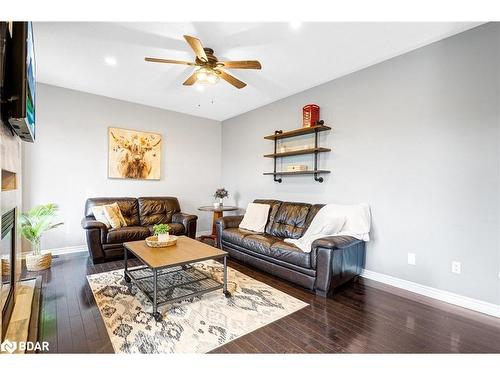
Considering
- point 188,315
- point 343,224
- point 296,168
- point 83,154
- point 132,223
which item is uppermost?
point 83,154

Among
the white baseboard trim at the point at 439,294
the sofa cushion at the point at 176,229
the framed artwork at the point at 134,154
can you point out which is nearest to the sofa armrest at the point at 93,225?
the sofa cushion at the point at 176,229

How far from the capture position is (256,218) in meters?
3.76

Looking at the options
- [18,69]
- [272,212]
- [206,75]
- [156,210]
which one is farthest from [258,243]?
[18,69]

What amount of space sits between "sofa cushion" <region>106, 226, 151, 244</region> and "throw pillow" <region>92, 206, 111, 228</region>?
0.77ft

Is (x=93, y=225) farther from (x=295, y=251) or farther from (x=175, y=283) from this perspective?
(x=295, y=251)

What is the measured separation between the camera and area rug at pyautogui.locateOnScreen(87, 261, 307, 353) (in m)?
1.66

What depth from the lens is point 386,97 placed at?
283 cm

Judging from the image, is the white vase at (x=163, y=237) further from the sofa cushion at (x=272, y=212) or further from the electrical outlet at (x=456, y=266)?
the electrical outlet at (x=456, y=266)

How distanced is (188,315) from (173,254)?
0.56 metres

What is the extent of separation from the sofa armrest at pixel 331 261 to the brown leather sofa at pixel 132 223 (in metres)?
2.29

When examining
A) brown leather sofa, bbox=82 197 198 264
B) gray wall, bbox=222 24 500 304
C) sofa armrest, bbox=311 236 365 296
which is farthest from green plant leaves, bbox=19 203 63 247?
gray wall, bbox=222 24 500 304

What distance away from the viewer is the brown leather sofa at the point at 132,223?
3229 millimetres
